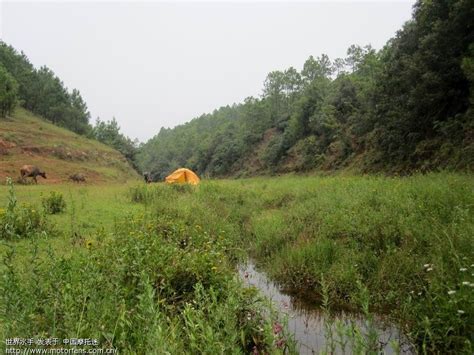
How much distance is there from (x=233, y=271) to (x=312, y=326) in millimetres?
1754

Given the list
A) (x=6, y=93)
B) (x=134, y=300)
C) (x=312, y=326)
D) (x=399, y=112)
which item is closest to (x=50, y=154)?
(x=6, y=93)

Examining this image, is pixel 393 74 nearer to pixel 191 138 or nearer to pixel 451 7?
pixel 451 7

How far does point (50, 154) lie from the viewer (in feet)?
125

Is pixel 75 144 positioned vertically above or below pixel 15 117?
below

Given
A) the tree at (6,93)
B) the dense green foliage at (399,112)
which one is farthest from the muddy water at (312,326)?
the tree at (6,93)

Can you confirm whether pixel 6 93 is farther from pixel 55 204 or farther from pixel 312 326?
pixel 312 326

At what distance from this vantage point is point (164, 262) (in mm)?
4949

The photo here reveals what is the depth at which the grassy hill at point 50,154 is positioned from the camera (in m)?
31.4

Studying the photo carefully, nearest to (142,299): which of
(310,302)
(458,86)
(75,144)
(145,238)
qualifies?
(145,238)

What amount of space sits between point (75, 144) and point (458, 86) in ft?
143

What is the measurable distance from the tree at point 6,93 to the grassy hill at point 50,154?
1.48 m

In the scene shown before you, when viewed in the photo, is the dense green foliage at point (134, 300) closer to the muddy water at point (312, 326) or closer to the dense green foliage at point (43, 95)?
the muddy water at point (312, 326)

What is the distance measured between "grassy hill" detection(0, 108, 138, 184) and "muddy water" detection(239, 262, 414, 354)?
24158mm

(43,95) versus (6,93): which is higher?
(43,95)
